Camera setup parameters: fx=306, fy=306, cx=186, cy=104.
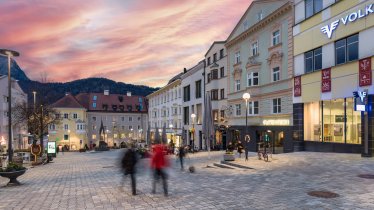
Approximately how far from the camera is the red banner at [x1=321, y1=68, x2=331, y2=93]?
22.7 meters

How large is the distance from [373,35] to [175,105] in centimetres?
4822

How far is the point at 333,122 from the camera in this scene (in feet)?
75.4

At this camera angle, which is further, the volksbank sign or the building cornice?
the building cornice

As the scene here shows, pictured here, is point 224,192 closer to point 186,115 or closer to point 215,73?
point 215,73

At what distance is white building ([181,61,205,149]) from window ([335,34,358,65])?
29.2m

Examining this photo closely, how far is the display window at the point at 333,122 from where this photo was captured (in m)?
21.1

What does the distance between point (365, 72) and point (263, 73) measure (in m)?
13.4

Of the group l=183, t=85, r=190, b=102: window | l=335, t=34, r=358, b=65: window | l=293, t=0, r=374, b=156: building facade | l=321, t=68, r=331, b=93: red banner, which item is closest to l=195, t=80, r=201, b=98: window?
l=183, t=85, r=190, b=102: window

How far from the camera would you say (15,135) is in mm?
52750

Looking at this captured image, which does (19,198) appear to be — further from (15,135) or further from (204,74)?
(15,135)

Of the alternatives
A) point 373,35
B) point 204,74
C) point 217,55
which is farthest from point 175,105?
point 373,35

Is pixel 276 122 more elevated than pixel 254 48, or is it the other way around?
pixel 254 48

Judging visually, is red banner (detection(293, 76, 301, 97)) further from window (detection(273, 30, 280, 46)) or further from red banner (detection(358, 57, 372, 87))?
red banner (detection(358, 57, 372, 87))

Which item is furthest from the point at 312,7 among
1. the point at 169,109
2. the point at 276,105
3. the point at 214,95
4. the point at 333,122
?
the point at 169,109
